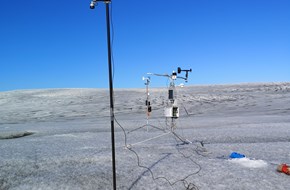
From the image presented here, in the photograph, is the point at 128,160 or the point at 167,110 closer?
the point at 128,160

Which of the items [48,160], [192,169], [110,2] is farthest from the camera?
[48,160]

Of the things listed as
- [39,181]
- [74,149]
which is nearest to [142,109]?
[74,149]

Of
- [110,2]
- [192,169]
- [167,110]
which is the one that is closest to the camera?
[110,2]

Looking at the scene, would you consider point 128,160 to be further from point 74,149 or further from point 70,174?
point 74,149

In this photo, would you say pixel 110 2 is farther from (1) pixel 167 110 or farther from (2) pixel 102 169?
(1) pixel 167 110

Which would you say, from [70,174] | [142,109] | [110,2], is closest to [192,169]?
[70,174]

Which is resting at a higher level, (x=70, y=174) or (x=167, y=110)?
(x=167, y=110)

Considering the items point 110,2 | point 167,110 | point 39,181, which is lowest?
point 39,181

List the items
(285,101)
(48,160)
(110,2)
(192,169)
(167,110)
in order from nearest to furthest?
(110,2) < (192,169) < (48,160) < (167,110) < (285,101)

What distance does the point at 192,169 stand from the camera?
5.51 metres

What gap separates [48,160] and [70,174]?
3.75 feet

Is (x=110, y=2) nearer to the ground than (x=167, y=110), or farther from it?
farther from it

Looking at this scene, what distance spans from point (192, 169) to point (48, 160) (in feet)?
10.7

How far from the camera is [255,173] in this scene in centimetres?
526
